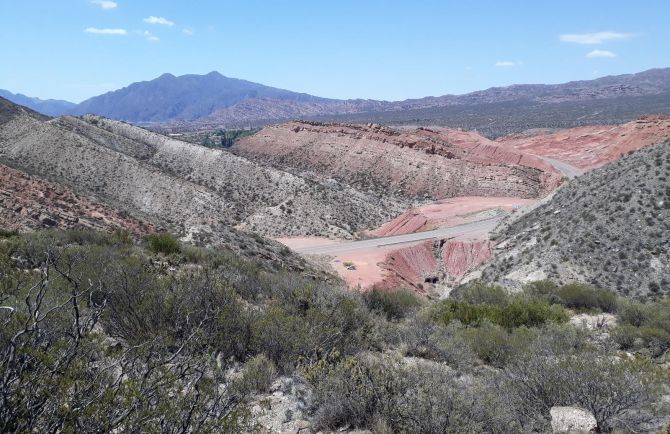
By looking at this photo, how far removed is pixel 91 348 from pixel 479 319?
10.2 meters

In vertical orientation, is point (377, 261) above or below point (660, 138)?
below

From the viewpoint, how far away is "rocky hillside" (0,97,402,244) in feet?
151

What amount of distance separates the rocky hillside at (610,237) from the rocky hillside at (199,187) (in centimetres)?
2050

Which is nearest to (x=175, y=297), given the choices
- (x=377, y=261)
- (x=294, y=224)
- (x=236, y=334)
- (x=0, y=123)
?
(x=236, y=334)

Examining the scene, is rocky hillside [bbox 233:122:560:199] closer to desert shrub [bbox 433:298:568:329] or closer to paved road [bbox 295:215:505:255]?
paved road [bbox 295:215:505:255]

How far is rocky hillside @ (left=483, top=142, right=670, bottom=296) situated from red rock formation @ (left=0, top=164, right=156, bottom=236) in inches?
821

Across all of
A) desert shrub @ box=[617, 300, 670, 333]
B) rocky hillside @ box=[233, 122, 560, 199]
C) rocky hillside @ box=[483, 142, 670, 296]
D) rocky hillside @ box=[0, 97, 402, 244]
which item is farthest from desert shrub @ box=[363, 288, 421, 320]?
rocky hillside @ box=[233, 122, 560, 199]

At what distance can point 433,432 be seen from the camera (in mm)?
5762

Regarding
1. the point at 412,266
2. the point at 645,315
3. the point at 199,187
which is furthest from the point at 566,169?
the point at 645,315

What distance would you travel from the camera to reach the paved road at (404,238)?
38.3 meters

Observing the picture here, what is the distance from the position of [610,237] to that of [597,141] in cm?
7701

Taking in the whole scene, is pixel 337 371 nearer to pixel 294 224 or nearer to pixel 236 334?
pixel 236 334

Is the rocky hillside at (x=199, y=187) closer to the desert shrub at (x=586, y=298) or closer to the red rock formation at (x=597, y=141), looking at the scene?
the desert shrub at (x=586, y=298)

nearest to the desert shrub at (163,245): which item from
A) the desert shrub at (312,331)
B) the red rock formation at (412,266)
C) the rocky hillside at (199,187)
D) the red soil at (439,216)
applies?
the desert shrub at (312,331)
